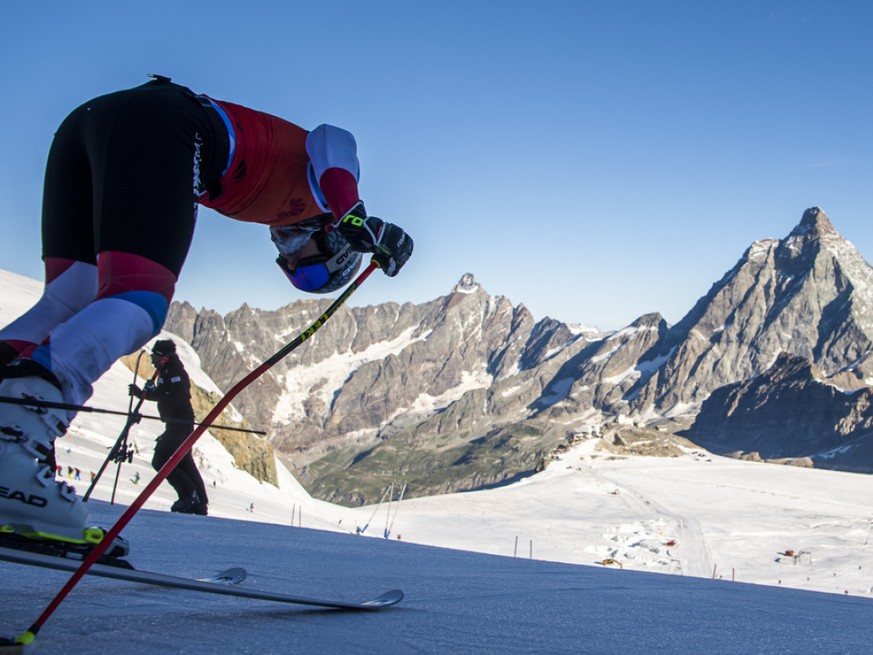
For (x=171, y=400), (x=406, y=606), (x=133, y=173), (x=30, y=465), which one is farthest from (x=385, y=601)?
(x=171, y=400)

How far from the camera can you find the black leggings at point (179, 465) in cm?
994

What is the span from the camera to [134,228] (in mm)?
2184

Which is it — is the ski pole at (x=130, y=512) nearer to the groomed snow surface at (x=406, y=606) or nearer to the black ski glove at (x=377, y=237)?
the groomed snow surface at (x=406, y=606)

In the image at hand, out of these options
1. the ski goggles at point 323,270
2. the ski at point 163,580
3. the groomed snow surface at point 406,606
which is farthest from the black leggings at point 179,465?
the ski at point 163,580

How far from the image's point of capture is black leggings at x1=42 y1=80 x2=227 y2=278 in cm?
221

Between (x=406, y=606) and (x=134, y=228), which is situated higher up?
(x=134, y=228)

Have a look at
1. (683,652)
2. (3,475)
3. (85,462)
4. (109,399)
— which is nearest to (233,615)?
(3,475)

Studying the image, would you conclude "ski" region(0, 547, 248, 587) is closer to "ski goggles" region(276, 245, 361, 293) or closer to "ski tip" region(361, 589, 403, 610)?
"ski tip" region(361, 589, 403, 610)

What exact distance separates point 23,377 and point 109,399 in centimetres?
2347

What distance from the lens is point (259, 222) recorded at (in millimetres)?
3143

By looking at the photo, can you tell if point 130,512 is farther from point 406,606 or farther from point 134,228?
point 406,606

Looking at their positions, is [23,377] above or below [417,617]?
above

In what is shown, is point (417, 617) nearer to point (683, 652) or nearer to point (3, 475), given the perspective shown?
point (683, 652)

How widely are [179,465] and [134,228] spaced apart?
887cm
